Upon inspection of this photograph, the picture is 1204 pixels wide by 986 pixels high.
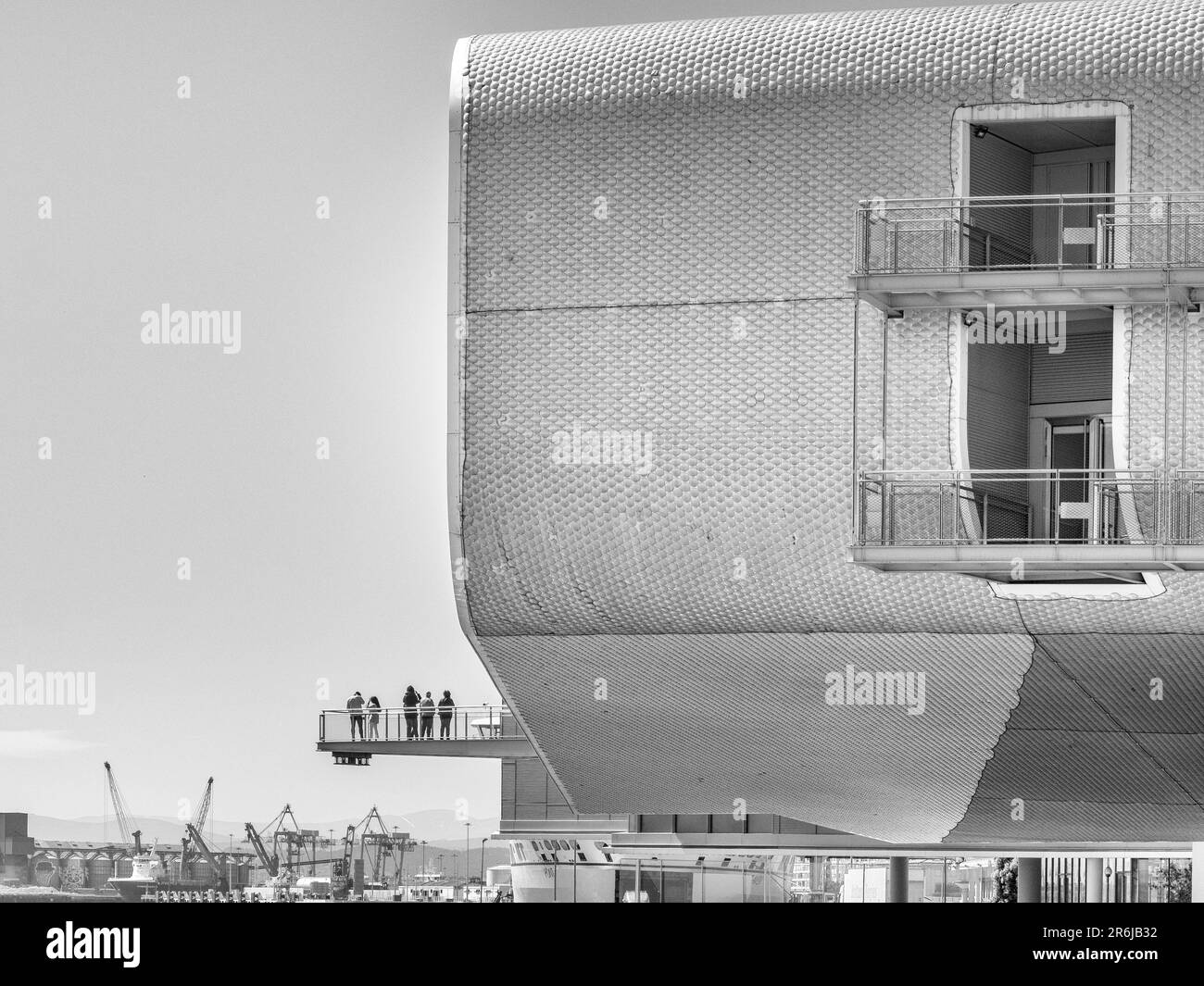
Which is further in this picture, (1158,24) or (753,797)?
(753,797)

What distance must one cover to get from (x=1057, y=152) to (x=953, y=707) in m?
6.63

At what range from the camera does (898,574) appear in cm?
2448

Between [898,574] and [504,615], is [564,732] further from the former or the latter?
[898,574]

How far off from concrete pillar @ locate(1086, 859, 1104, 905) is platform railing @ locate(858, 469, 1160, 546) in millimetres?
28322

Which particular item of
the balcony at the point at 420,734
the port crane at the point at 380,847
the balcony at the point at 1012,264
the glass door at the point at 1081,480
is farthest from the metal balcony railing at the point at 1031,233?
the port crane at the point at 380,847

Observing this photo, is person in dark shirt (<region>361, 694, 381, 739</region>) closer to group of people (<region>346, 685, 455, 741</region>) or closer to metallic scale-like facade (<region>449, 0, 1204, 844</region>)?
group of people (<region>346, 685, 455, 741</region>)

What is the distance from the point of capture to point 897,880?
5072 centimetres

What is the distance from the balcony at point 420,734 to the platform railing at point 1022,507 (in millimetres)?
19938

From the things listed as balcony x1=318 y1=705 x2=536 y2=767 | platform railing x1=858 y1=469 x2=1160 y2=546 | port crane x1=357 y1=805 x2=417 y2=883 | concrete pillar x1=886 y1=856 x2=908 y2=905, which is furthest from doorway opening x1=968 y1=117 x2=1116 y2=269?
port crane x1=357 y1=805 x2=417 y2=883

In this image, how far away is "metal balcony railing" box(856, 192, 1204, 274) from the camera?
23734 millimetres
